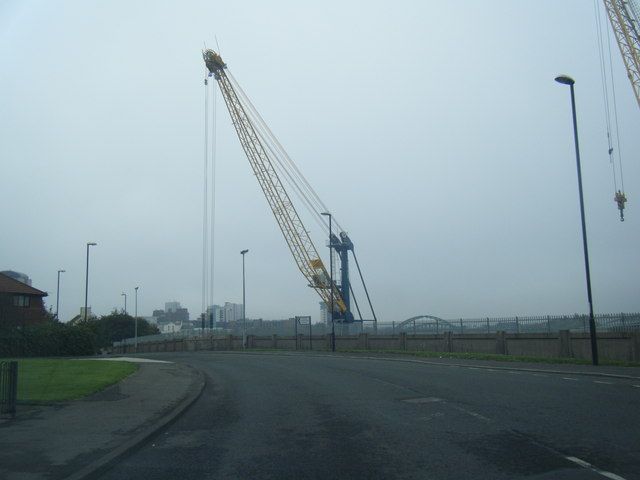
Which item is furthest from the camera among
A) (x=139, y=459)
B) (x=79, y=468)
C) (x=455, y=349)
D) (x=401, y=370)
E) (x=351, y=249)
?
(x=351, y=249)

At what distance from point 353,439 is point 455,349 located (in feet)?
98.1

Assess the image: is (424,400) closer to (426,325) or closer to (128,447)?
(128,447)

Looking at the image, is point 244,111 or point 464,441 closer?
point 464,441

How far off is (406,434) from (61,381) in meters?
12.4

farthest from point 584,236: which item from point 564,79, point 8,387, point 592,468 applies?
point 8,387

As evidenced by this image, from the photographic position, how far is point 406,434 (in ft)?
34.1

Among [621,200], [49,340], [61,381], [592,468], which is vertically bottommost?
[592,468]

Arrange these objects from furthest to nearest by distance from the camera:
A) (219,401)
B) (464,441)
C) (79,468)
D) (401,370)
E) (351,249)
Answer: (351,249) < (401,370) < (219,401) < (464,441) < (79,468)

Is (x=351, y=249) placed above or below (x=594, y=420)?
above

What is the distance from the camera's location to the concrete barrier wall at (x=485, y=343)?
2794cm

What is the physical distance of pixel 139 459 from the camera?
9055 millimetres

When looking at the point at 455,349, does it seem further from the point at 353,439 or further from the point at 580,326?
the point at 353,439

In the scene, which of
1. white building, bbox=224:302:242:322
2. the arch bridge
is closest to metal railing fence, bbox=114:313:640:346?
the arch bridge

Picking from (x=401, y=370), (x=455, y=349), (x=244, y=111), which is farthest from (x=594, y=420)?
(x=244, y=111)
